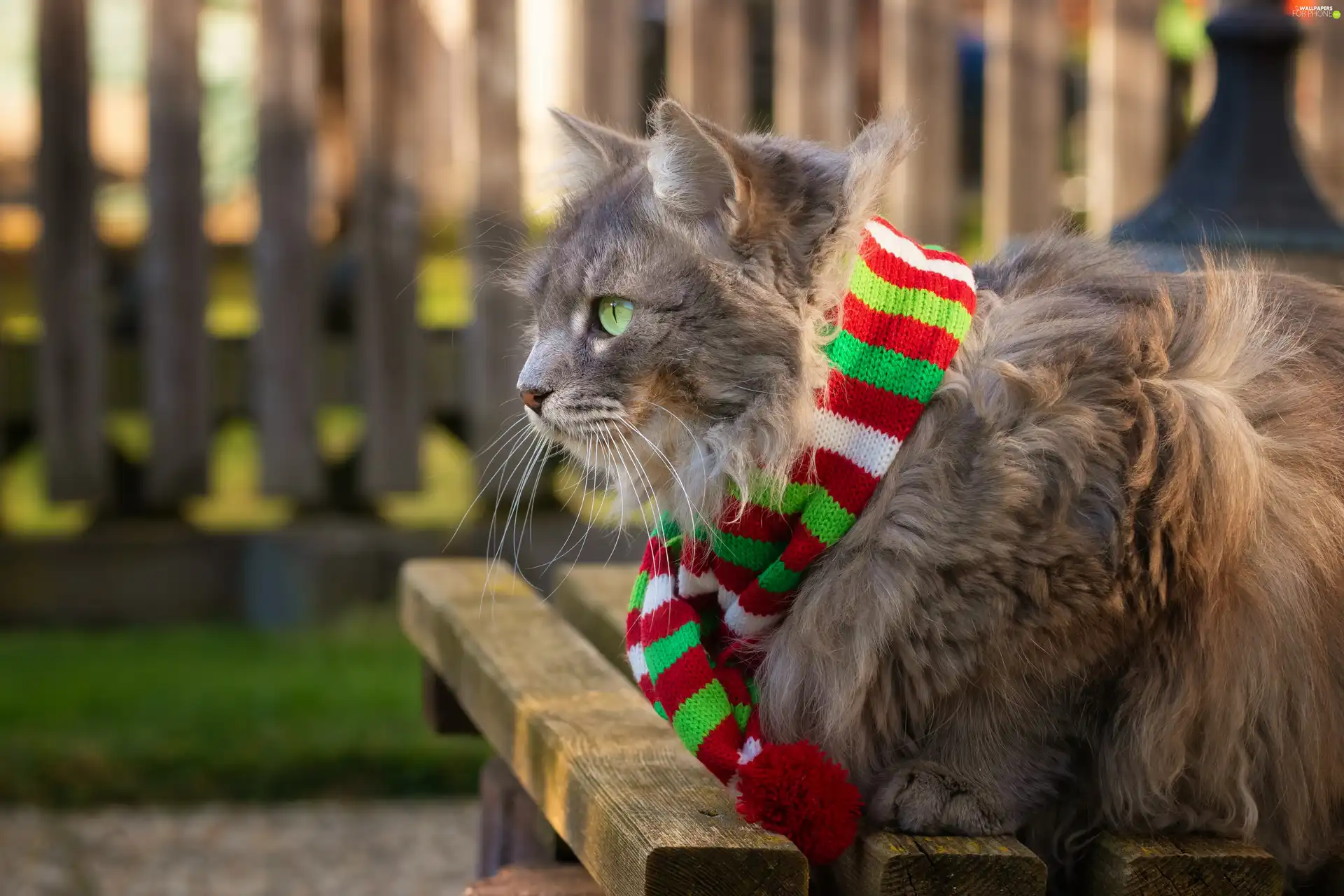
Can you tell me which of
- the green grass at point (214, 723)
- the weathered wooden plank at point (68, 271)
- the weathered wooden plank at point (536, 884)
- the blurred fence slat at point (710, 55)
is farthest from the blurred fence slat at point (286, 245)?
the weathered wooden plank at point (536, 884)

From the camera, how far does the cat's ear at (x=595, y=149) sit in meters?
1.89

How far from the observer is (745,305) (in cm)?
162

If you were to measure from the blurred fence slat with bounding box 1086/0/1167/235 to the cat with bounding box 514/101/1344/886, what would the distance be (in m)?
2.90

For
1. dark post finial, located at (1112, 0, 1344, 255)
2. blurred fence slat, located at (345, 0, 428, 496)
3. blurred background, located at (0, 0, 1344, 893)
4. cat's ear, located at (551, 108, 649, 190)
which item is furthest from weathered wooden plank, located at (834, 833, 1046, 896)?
blurred fence slat, located at (345, 0, 428, 496)

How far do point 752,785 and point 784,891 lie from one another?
0.14 meters

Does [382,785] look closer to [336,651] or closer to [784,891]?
[336,651]

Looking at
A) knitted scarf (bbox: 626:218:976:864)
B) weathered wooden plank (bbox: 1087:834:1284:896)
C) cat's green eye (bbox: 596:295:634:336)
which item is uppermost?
cat's green eye (bbox: 596:295:634:336)

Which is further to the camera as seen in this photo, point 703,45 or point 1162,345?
point 703,45

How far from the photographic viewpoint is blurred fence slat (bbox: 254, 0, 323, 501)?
4.09 metres

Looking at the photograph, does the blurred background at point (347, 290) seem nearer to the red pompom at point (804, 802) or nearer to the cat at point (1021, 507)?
the cat at point (1021, 507)

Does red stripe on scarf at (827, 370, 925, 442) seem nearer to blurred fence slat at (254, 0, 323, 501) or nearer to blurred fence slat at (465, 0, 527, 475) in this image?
blurred fence slat at (465, 0, 527, 475)

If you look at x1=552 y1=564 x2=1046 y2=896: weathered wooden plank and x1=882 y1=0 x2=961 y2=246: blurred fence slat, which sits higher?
x1=882 y1=0 x2=961 y2=246: blurred fence slat

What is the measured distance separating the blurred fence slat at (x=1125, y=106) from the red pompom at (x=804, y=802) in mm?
3248

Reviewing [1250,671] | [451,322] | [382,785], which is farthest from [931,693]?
[451,322]
